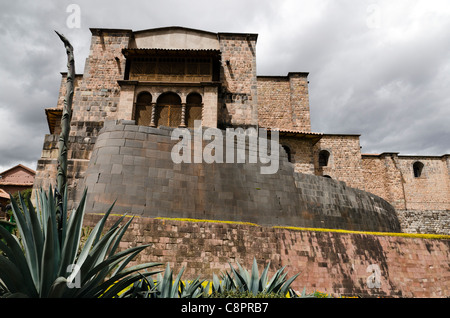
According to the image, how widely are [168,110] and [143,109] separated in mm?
1561

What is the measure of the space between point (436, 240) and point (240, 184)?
7.86m

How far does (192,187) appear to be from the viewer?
10.6 metres

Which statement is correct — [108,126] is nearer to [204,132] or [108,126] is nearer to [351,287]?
[204,132]

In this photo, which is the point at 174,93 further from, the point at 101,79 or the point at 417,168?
the point at 417,168

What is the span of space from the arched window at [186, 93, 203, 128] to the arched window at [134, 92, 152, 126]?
2330 mm

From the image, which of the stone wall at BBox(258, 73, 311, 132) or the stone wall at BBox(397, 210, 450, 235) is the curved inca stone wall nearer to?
the stone wall at BBox(258, 73, 311, 132)

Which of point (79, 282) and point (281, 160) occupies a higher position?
point (281, 160)

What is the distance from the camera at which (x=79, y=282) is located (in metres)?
2.90

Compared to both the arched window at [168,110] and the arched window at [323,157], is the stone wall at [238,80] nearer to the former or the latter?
the arched window at [168,110]

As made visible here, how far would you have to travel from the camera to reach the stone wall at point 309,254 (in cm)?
823

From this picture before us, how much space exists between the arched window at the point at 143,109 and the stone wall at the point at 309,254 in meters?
9.48

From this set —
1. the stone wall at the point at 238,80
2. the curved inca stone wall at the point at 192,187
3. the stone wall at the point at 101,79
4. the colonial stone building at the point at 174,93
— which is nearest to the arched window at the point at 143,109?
the colonial stone building at the point at 174,93

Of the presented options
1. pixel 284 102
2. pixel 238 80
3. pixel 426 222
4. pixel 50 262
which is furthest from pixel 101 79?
pixel 426 222
